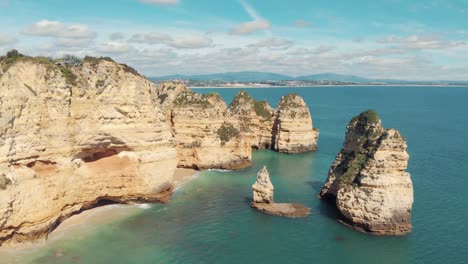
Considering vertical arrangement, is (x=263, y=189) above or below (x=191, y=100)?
below

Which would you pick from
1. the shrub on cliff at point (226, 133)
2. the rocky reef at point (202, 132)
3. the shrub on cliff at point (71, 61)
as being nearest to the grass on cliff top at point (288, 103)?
the rocky reef at point (202, 132)

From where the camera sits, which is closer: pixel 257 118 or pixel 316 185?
pixel 316 185

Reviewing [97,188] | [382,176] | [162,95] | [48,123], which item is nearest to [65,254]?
[97,188]

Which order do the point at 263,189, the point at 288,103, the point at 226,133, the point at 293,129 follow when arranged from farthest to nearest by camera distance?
the point at 288,103 < the point at 293,129 < the point at 226,133 < the point at 263,189

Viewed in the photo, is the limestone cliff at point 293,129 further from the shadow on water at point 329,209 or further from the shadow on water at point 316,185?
the shadow on water at point 329,209

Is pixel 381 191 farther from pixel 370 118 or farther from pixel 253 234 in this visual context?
pixel 253 234

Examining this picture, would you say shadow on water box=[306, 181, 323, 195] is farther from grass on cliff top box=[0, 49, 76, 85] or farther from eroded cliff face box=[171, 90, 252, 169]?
grass on cliff top box=[0, 49, 76, 85]

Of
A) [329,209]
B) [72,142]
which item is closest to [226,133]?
[329,209]
